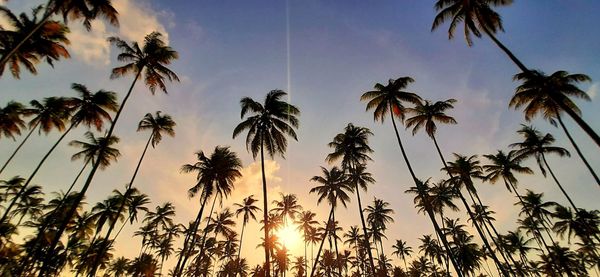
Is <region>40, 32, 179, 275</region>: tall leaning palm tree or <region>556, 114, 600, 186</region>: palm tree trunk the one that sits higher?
<region>40, 32, 179, 275</region>: tall leaning palm tree

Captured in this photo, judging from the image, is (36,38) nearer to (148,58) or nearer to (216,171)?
(148,58)

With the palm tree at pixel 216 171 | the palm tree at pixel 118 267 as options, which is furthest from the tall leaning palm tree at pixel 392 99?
the palm tree at pixel 118 267

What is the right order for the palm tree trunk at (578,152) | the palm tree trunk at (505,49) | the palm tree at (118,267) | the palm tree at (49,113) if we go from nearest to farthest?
1. the palm tree trunk at (505,49)
2. the palm tree trunk at (578,152)
3. the palm tree at (49,113)
4. the palm tree at (118,267)

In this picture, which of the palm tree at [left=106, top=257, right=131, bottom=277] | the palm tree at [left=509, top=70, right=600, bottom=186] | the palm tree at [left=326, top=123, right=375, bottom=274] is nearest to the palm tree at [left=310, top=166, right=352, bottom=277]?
the palm tree at [left=326, top=123, right=375, bottom=274]

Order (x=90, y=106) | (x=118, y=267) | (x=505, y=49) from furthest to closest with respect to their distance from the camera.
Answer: (x=118, y=267)
(x=90, y=106)
(x=505, y=49)

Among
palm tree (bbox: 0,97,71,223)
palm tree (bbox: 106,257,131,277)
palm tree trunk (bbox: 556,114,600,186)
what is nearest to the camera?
palm tree trunk (bbox: 556,114,600,186)

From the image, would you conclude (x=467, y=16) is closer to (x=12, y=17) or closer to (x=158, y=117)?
(x=158, y=117)

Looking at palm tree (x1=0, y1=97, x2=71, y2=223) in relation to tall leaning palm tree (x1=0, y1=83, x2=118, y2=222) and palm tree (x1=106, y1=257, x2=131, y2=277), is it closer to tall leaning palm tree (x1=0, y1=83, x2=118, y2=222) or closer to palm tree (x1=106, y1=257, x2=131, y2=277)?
tall leaning palm tree (x1=0, y1=83, x2=118, y2=222)

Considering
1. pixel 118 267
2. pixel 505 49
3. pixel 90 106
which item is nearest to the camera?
pixel 505 49

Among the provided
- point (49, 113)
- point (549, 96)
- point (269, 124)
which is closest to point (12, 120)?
point (49, 113)

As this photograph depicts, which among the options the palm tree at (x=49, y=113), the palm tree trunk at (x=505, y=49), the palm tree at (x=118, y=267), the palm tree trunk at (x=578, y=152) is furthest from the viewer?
the palm tree at (x=118, y=267)

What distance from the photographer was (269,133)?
2403cm

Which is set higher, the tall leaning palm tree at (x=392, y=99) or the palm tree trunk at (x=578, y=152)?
the tall leaning palm tree at (x=392, y=99)

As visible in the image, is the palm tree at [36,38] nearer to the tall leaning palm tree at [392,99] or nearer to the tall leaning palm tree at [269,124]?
the tall leaning palm tree at [269,124]
